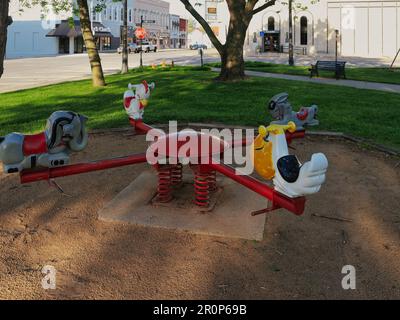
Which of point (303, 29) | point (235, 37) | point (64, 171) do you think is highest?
point (303, 29)

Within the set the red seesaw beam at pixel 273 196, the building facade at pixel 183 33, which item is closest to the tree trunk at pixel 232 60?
the red seesaw beam at pixel 273 196

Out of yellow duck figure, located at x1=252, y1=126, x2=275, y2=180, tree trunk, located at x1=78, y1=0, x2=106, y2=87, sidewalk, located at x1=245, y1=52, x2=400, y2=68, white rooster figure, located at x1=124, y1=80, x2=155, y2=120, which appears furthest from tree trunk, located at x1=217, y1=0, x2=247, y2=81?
sidewalk, located at x1=245, y1=52, x2=400, y2=68

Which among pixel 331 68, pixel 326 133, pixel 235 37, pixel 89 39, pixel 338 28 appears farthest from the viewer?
pixel 338 28

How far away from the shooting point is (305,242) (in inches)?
151

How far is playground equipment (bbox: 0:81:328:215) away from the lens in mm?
3070

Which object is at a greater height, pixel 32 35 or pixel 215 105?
pixel 32 35

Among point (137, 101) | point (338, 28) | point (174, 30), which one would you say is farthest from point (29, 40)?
point (137, 101)

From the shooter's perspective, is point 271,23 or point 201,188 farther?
point 271,23

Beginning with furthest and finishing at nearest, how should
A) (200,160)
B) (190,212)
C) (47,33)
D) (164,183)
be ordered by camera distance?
(47,33)
(164,183)
(190,212)
(200,160)

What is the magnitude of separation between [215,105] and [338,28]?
3999 cm

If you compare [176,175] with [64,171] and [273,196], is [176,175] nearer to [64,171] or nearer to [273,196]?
[64,171]

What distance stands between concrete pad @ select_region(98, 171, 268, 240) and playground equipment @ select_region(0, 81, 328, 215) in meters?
0.24

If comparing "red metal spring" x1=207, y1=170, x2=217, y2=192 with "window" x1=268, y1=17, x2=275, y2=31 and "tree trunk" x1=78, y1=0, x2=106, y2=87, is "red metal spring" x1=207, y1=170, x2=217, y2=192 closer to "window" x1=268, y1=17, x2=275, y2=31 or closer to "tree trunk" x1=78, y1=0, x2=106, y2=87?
"tree trunk" x1=78, y1=0, x2=106, y2=87

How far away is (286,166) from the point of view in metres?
3.10
